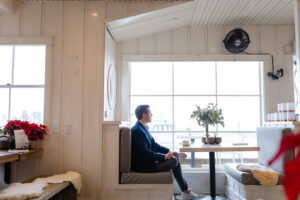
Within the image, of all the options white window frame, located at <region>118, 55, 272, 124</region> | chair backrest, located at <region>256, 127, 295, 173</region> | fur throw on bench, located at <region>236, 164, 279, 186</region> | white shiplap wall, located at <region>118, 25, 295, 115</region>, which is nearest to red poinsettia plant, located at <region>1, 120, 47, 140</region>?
white window frame, located at <region>118, 55, 272, 124</region>

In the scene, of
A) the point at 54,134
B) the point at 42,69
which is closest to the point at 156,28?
the point at 42,69

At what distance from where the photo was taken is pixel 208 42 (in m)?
4.52

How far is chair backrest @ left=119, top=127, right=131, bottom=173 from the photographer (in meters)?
3.29

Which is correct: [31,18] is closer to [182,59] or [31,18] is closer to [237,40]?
[182,59]

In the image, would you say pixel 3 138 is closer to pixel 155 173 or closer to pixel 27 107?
pixel 27 107

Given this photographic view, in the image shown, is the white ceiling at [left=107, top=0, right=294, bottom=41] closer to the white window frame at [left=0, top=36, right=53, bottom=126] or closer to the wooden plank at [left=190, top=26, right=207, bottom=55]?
the wooden plank at [left=190, top=26, right=207, bottom=55]

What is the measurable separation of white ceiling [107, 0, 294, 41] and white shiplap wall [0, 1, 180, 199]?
0.28 m

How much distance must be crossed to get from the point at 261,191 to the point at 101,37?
2918 millimetres

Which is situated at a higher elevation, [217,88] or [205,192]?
[217,88]

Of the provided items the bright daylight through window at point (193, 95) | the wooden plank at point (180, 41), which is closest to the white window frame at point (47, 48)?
the bright daylight through window at point (193, 95)

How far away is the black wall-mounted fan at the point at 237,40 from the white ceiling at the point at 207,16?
203 millimetres

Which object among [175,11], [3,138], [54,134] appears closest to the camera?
[3,138]

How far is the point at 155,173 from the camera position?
129 inches

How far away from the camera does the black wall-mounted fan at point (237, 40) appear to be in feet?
14.2
